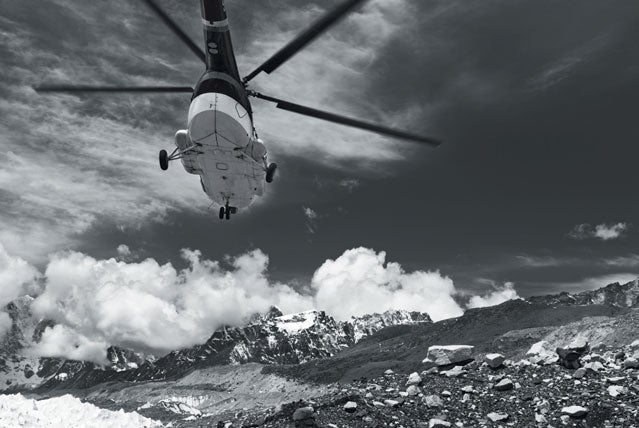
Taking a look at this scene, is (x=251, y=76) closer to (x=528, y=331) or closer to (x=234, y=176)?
(x=234, y=176)

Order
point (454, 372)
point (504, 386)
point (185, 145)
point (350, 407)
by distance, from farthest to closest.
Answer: point (454, 372) → point (504, 386) → point (350, 407) → point (185, 145)

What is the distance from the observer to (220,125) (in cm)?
2097

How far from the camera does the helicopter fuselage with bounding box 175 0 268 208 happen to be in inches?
820

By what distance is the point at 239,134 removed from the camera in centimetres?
2161

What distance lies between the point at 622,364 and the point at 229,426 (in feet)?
70.7

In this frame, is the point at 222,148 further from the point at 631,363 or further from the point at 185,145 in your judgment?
the point at 631,363

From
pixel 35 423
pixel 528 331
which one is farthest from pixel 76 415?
pixel 528 331

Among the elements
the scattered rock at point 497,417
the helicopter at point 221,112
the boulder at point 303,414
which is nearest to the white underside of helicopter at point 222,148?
the helicopter at point 221,112

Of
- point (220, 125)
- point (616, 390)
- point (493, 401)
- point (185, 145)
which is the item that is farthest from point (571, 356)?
point (185, 145)

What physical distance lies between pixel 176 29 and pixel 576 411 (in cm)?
2373

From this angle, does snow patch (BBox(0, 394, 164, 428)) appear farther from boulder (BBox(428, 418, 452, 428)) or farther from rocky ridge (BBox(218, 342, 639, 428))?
boulder (BBox(428, 418, 452, 428))

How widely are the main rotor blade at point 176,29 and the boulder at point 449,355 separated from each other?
70.8 ft

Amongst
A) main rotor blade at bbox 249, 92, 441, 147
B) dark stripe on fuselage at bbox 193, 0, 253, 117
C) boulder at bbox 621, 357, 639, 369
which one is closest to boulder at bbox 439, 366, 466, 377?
boulder at bbox 621, 357, 639, 369

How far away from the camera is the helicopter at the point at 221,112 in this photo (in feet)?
68.1
